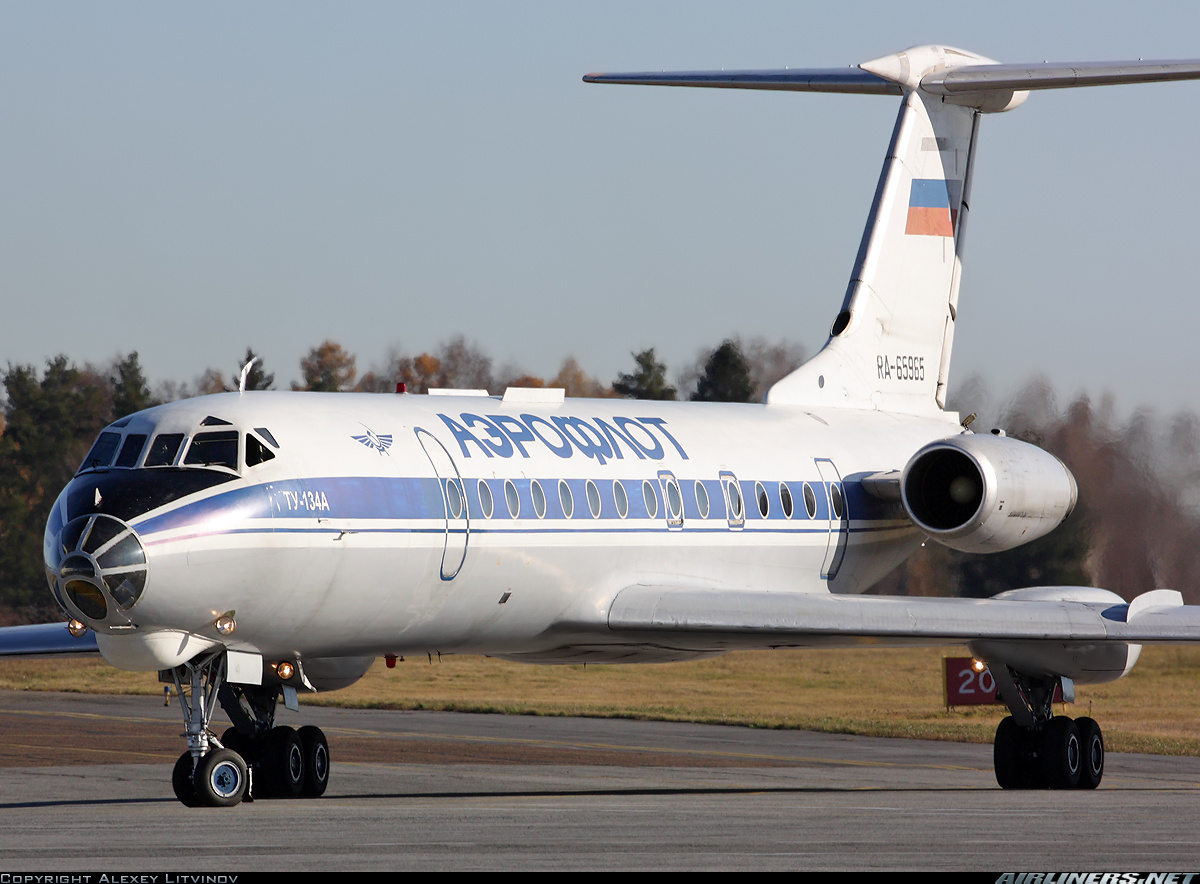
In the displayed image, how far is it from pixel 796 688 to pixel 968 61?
15.8 metres

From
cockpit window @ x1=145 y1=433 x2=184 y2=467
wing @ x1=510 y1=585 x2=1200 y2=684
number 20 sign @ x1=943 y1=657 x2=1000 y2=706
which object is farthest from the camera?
number 20 sign @ x1=943 y1=657 x2=1000 y2=706

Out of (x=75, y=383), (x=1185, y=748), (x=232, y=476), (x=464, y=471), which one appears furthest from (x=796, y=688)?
(x=75, y=383)

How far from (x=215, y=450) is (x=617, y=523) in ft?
15.4

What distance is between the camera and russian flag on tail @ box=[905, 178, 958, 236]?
967 inches

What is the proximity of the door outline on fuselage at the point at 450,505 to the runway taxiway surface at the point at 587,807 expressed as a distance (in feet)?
7.12

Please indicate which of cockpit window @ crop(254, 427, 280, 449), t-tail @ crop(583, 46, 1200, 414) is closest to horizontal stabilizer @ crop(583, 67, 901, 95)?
t-tail @ crop(583, 46, 1200, 414)

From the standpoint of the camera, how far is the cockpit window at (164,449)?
15.6m

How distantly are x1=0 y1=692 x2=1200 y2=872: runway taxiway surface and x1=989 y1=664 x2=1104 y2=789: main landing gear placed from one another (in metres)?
0.44

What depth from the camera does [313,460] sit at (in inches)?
636

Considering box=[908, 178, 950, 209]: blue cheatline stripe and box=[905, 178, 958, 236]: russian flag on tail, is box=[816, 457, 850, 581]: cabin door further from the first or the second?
box=[908, 178, 950, 209]: blue cheatline stripe

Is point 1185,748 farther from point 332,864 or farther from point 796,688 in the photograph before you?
point 332,864

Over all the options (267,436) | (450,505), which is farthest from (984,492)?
(267,436)

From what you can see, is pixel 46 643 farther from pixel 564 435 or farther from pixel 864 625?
pixel 864 625

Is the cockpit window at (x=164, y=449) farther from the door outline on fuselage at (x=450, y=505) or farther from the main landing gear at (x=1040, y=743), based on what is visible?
the main landing gear at (x=1040, y=743)
